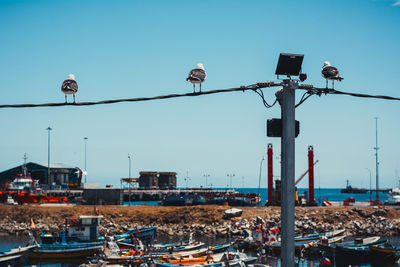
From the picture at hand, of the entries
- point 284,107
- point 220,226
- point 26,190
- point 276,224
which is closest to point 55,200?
point 26,190

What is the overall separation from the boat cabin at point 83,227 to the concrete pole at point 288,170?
128 ft

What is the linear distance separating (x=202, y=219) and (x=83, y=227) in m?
20.9

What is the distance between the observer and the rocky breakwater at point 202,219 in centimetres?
5912

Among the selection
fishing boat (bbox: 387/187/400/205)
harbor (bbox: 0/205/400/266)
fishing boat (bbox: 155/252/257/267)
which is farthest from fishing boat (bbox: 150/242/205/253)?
fishing boat (bbox: 387/187/400/205)

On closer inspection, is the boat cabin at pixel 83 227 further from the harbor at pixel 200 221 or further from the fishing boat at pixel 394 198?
the fishing boat at pixel 394 198

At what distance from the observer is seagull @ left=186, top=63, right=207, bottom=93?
8984mm

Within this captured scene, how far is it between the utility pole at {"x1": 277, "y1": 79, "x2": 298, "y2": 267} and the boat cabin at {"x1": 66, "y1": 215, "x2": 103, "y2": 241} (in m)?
38.9

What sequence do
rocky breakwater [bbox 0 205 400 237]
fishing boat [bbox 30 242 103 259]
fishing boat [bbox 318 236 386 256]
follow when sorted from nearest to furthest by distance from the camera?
1. fishing boat [bbox 318 236 386 256]
2. fishing boat [bbox 30 242 103 259]
3. rocky breakwater [bbox 0 205 400 237]

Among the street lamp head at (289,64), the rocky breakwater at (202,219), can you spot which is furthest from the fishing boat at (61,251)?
the street lamp head at (289,64)

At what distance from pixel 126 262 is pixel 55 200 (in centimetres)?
5761

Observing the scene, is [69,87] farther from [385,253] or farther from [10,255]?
[385,253]

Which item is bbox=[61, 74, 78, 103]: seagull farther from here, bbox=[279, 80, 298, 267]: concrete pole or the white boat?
the white boat

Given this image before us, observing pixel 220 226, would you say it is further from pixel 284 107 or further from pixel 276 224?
pixel 284 107

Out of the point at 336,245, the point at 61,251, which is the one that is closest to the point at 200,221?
the point at 61,251
